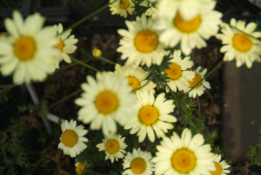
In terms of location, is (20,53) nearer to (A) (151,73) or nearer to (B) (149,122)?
(A) (151,73)

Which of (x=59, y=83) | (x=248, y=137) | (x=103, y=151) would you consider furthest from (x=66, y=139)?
(x=248, y=137)

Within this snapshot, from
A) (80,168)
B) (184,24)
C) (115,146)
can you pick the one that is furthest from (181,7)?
(80,168)

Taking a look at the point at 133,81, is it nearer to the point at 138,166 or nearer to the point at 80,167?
the point at 138,166

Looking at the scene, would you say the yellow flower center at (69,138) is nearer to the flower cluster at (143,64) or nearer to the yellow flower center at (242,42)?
the flower cluster at (143,64)

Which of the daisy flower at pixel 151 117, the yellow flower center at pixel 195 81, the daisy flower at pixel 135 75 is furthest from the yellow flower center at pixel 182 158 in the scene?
the yellow flower center at pixel 195 81

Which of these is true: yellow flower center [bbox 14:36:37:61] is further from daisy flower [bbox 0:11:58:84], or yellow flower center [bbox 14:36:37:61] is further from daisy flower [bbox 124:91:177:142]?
daisy flower [bbox 124:91:177:142]

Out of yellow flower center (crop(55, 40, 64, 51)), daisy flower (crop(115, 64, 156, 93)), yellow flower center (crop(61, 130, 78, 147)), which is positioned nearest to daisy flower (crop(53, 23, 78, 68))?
yellow flower center (crop(55, 40, 64, 51))
